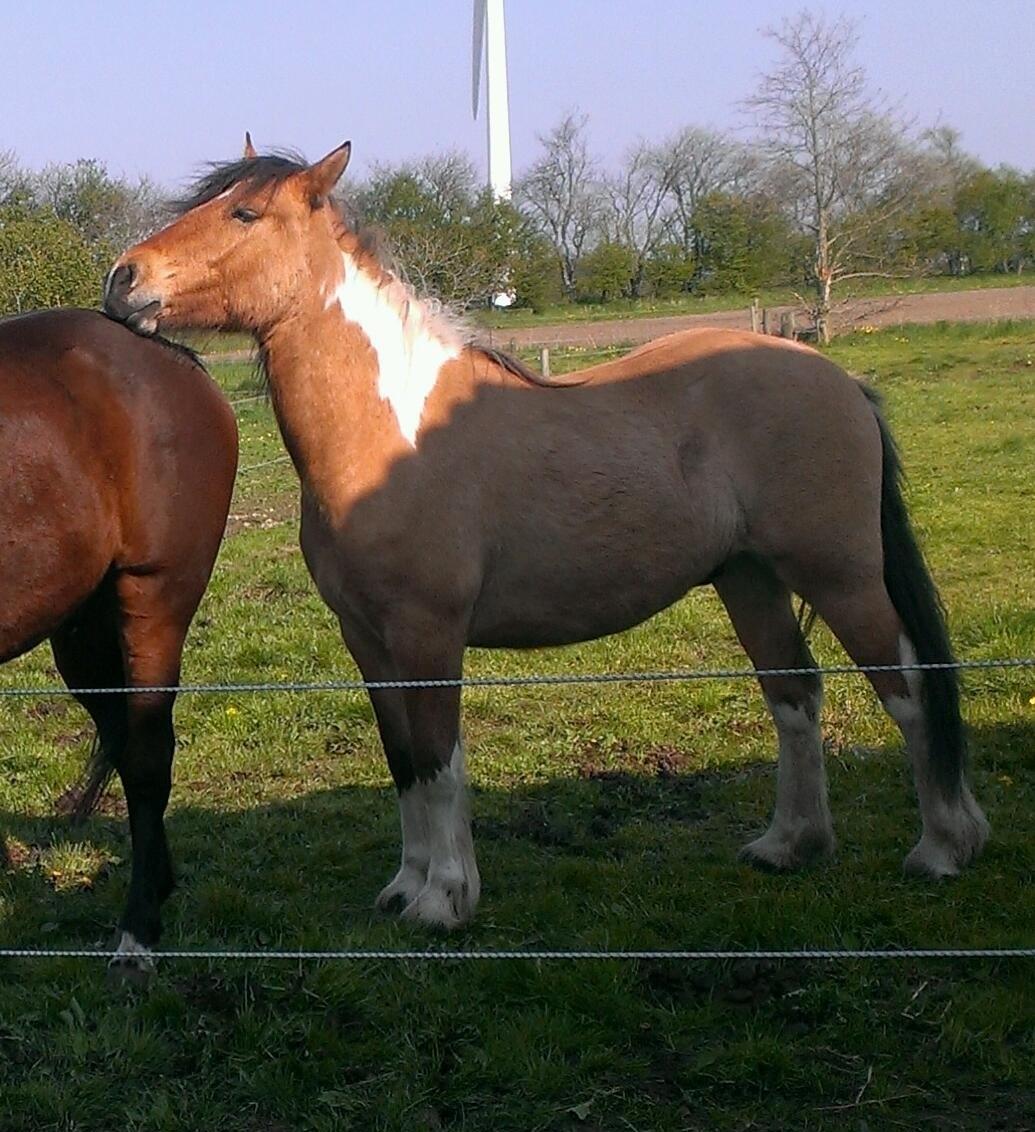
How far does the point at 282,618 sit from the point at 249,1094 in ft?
16.3

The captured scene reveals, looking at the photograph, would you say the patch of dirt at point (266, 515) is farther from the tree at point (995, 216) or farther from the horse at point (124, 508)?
the tree at point (995, 216)

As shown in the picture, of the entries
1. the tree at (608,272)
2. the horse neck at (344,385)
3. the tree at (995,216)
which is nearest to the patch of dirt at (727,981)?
the horse neck at (344,385)

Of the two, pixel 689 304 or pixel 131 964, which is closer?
pixel 131 964

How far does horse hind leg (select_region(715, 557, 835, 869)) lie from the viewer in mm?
4492

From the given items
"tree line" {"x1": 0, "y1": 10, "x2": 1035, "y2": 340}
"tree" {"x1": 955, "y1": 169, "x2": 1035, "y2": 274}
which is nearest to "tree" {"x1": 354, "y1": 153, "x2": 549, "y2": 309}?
"tree line" {"x1": 0, "y1": 10, "x2": 1035, "y2": 340}

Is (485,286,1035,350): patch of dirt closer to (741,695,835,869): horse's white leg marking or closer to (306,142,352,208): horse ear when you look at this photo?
(741,695,835,869): horse's white leg marking

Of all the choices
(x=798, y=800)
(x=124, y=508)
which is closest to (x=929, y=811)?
(x=798, y=800)

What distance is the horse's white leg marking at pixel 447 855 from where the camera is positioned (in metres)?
3.99

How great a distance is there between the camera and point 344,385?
3980mm

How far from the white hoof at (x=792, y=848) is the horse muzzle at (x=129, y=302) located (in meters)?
2.65

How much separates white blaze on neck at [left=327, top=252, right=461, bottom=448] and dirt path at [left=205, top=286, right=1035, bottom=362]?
19057 mm

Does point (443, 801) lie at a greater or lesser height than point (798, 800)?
greater

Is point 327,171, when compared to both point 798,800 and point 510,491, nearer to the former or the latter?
point 510,491

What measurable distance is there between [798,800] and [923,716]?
0.54 meters
